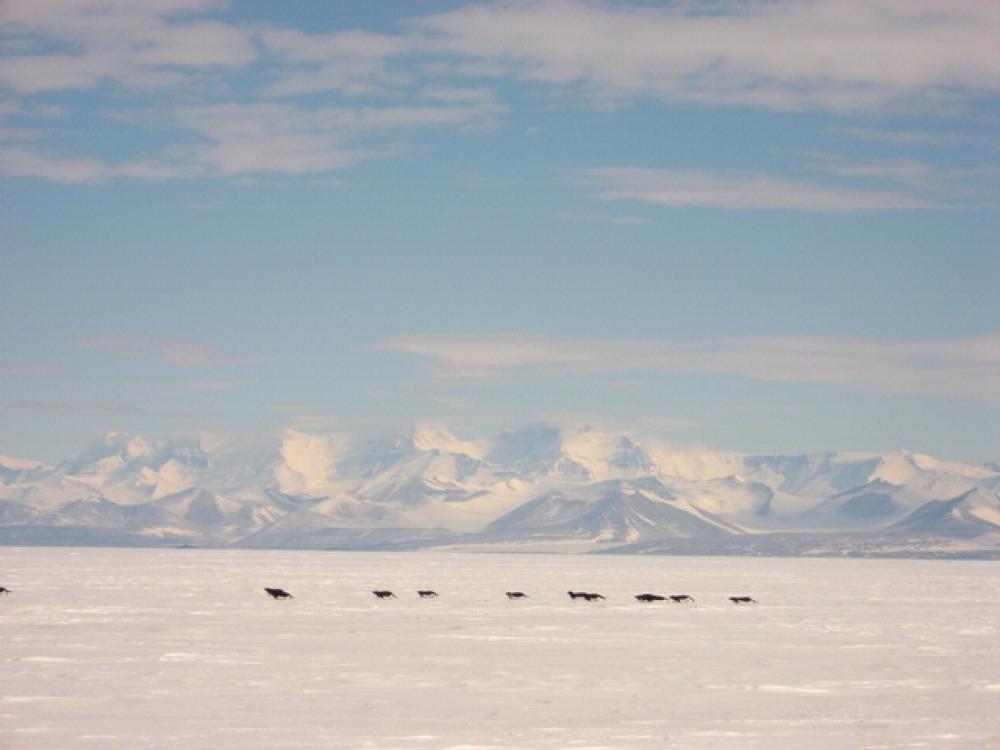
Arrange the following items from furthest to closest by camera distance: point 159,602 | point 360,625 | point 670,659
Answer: point 159,602
point 360,625
point 670,659

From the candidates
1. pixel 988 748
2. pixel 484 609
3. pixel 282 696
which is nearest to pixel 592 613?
pixel 484 609

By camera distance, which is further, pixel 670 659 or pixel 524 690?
pixel 670 659

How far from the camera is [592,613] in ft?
202

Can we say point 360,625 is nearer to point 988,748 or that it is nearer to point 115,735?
point 115,735

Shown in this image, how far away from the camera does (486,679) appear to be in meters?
34.2

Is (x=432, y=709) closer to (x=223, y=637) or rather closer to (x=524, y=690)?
(x=524, y=690)

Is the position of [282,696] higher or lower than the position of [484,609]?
higher

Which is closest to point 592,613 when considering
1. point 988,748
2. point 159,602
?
point 159,602

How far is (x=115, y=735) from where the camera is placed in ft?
82.8

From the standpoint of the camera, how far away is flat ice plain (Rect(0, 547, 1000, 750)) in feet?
84.9

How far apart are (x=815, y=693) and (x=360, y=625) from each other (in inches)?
888

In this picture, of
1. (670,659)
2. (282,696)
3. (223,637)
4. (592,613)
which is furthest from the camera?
(592,613)

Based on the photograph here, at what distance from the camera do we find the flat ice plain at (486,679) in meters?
25.9

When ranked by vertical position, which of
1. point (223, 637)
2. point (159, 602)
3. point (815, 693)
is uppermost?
point (815, 693)
